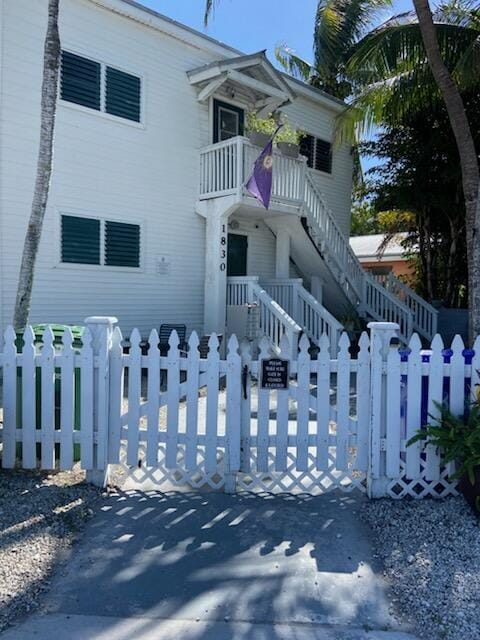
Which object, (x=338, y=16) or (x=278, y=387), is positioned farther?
(x=338, y=16)

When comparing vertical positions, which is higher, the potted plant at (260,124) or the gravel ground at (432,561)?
the potted plant at (260,124)

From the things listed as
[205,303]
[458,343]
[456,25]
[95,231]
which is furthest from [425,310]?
[458,343]

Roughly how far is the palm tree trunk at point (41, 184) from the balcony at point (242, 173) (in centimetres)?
525

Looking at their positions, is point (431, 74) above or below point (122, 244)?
above

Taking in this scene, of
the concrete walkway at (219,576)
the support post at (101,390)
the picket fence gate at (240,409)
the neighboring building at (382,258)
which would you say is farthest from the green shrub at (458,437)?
the neighboring building at (382,258)

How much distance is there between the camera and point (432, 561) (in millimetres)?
3090

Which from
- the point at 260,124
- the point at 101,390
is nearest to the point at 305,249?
the point at 260,124

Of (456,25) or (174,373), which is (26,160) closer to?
(174,373)

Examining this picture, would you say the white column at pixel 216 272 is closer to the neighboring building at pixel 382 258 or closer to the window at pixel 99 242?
the window at pixel 99 242

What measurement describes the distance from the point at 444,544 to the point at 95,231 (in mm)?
8446

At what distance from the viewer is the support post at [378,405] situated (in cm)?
398

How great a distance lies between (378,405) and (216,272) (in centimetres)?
761

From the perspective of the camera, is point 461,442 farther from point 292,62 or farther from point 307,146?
point 292,62

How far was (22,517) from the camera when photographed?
361 centimetres
